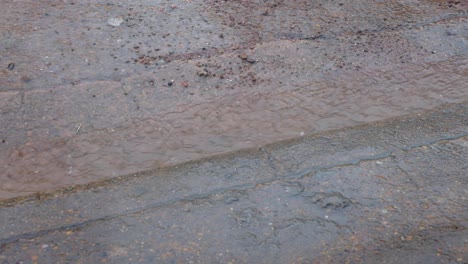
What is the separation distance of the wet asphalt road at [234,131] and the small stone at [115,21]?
0.03 m

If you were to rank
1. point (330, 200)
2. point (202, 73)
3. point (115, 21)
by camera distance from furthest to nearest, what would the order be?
1. point (115, 21)
2. point (202, 73)
3. point (330, 200)

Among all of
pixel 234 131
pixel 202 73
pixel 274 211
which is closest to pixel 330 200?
pixel 274 211

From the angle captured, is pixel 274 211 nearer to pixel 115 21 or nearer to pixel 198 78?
pixel 198 78

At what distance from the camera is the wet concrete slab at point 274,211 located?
11.6 ft

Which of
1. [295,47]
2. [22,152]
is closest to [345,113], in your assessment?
[295,47]

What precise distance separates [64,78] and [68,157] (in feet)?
3.15

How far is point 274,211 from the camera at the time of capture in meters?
3.86

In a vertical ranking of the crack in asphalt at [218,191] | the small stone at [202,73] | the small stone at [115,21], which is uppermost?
the small stone at [115,21]

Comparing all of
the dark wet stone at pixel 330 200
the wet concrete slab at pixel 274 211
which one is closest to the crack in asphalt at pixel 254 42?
the wet concrete slab at pixel 274 211

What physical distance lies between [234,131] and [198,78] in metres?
0.71

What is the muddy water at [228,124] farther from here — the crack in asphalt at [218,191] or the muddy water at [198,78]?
the crack in asphalt at [218,191]

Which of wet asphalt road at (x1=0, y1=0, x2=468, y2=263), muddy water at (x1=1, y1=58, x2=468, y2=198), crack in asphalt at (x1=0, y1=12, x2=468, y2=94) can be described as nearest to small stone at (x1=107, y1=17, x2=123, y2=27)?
wet asphalt road at (x1=0, y1=0, x2=468, y2=263)

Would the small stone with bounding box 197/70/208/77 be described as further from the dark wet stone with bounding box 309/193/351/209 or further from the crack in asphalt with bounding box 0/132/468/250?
the dark wet stone with bounding box 309/193/351/209

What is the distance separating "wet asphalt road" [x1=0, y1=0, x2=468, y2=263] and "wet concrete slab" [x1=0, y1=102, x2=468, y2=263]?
0.01 m
